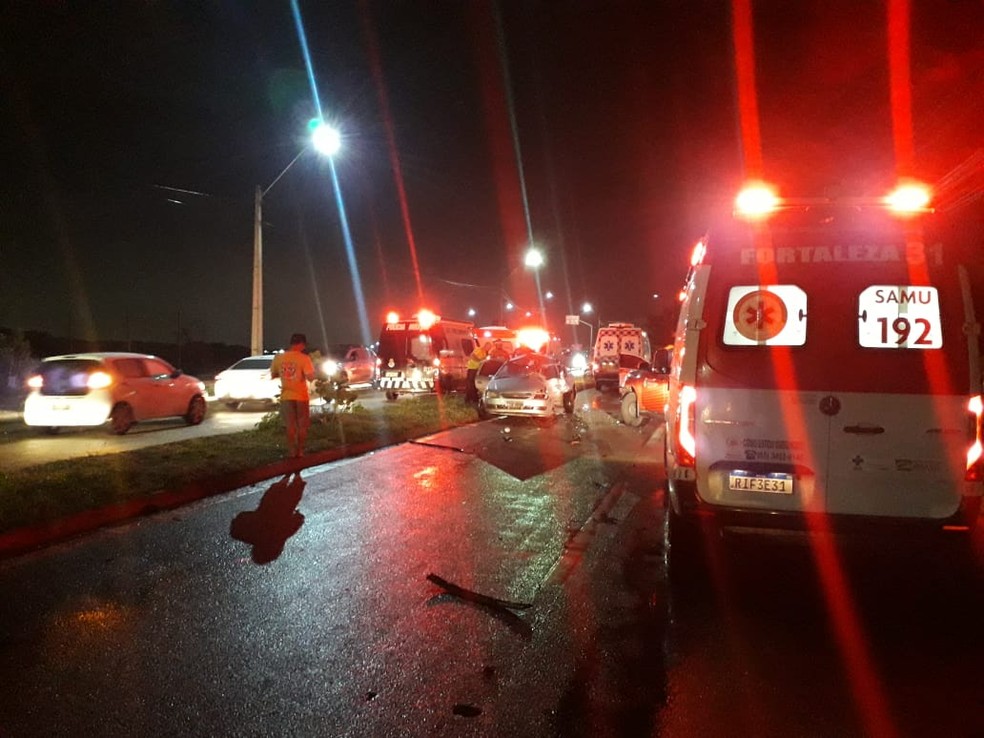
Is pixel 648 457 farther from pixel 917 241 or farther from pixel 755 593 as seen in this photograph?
pixel 917 241

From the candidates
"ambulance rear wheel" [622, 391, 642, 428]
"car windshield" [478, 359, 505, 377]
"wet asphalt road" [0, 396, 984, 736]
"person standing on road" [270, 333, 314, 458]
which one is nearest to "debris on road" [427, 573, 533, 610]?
"wet asphalt road" [0, 396, 984, 736]

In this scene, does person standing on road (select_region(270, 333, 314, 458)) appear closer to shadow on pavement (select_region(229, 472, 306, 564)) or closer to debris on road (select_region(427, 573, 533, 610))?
shadow on pavement (select_region(229, 472, 306, 564))

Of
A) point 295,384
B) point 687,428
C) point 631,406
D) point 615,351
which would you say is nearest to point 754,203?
point 687,428

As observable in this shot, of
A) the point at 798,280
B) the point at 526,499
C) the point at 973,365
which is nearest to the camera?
the point at 973,365

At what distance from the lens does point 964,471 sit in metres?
4.72

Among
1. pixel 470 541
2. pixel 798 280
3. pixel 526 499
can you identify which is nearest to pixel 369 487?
pixel 526 499

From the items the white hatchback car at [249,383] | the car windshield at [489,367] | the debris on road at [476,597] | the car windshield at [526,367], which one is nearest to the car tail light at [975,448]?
the debris on road at [476,597]

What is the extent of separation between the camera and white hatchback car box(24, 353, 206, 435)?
12805 millimetres

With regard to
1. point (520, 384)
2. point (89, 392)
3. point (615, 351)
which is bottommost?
point (615, 351)

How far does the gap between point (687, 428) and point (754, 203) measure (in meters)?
1.61

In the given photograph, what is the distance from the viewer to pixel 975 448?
472 centimetres

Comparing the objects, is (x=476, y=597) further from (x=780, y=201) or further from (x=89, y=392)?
(x=89, y=392)

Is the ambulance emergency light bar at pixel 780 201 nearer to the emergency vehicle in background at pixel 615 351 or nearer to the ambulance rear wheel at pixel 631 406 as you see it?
the ambulance rear wheel at pixel 631 406

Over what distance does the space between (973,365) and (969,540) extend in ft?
3.64
